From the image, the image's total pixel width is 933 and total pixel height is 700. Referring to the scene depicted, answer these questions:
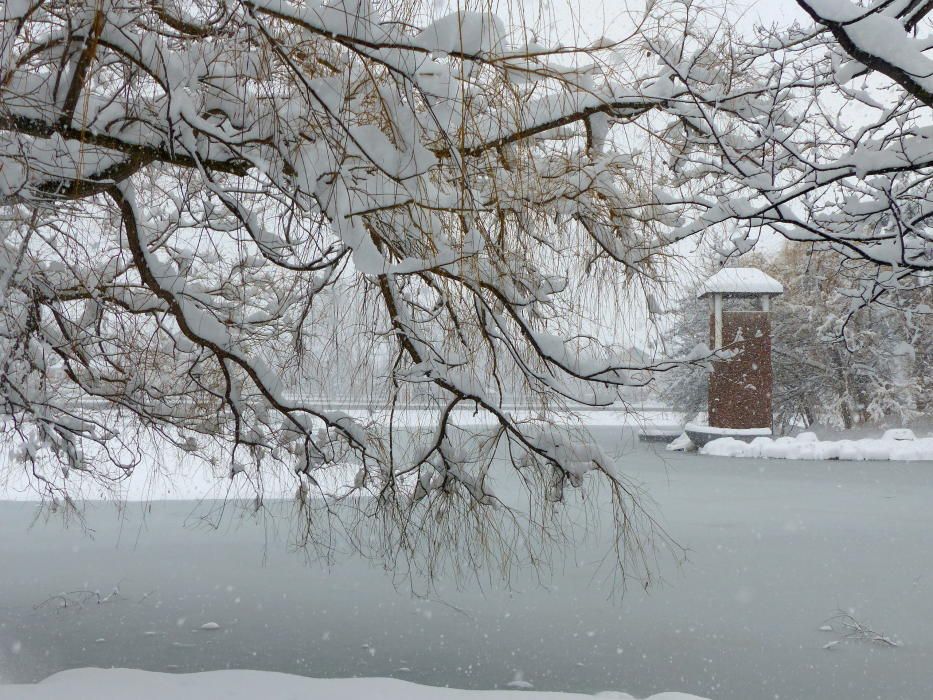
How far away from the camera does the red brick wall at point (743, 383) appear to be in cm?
1374

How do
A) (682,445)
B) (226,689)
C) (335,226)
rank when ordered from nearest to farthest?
(335,226) < (226,689) < (682,445)

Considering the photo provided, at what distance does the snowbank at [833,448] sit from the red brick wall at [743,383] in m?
0.46

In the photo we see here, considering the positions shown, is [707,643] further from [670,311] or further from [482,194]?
[482,194]

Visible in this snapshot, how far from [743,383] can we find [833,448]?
5.93ft

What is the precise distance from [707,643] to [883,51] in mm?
3336

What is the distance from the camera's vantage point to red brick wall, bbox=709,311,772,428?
13.7m

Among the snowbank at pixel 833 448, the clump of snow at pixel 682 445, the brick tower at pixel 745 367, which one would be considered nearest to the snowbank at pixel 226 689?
the brick tower at pixel 745 367

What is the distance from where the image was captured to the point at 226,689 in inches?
114

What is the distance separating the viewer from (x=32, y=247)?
244 cm

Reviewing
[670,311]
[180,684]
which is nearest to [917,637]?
[670,311]

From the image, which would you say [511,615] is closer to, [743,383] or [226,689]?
[226,689]

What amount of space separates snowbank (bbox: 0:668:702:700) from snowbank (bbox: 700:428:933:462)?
11937mm

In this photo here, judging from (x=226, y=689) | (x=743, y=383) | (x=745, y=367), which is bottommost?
(x=226, y=689)

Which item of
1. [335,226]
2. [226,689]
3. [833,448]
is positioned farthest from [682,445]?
[335,226]
